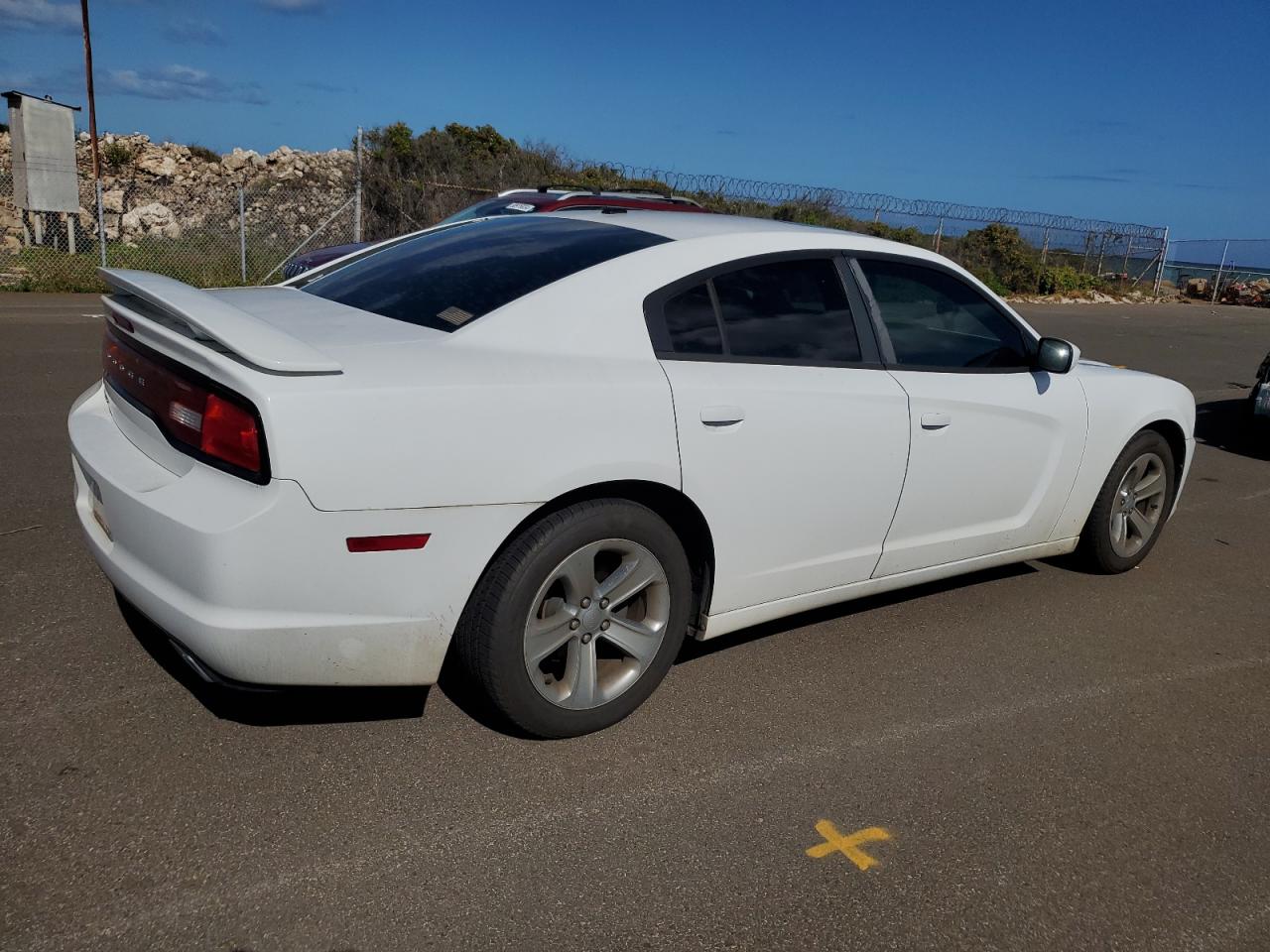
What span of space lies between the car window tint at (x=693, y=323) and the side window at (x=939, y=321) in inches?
34.6

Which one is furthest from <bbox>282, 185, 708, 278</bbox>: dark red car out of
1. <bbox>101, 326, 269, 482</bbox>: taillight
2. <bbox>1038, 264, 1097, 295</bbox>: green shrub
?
<bbox>1038, 264, 1097, 295</bbox>: green shrub

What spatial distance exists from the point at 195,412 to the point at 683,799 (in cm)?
177

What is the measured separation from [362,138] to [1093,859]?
19.4 metres

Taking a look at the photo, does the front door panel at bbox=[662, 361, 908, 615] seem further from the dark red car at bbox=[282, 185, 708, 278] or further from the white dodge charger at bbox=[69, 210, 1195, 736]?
the dark red car at bbox=[282, 185, 708, 278]

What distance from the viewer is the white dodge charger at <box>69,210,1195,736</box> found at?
279cm

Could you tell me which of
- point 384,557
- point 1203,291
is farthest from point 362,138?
point 1203,291

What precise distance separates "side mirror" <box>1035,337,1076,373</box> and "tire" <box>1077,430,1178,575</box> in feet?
2.66

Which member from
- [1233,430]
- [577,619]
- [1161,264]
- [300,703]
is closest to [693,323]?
[577,619]

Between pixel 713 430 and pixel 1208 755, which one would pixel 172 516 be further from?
pixel 1208 755

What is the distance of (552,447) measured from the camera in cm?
307

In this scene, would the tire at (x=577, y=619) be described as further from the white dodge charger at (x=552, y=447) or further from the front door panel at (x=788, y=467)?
the front door panel at (x=788, y=467)

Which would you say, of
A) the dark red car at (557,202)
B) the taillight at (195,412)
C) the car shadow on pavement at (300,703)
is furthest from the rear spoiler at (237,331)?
the dark red car at (557,202)

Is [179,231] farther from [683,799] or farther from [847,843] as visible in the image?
[847,843]

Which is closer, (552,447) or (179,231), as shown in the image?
(552,447)
